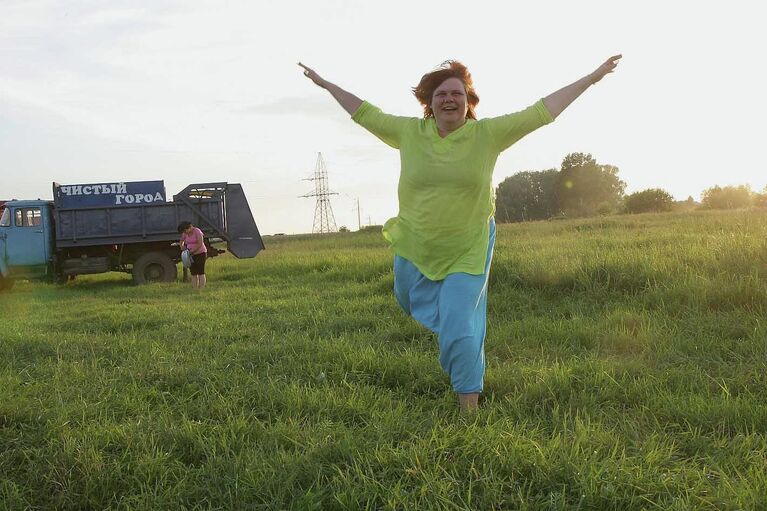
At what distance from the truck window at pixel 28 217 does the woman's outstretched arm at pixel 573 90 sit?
14325mm

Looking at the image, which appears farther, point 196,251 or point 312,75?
point 196,251

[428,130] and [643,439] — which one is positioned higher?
[428,130]

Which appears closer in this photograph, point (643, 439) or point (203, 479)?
point (203, 479)

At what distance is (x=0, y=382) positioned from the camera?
169 inches

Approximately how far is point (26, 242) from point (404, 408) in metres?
13.8

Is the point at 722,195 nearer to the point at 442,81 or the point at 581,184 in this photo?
the point at 581,184

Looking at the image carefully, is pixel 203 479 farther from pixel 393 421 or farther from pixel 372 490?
pixel 393 421

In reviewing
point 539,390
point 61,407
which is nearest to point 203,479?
point 61,407

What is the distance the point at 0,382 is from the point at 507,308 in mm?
4873

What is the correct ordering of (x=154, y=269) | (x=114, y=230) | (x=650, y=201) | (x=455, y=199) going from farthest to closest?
(x=650, y=201) < (x=154, y=269) < (x=114, y=230) < (x=455, y=199)

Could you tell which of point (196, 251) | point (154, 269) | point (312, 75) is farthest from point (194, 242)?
point (312, 75)

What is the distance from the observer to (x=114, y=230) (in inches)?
579

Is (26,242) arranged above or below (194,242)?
above

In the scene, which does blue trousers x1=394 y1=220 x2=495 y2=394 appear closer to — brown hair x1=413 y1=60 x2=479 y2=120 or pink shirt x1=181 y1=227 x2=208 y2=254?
brown hair x1=413 y1=60 x2=479 y2=120
